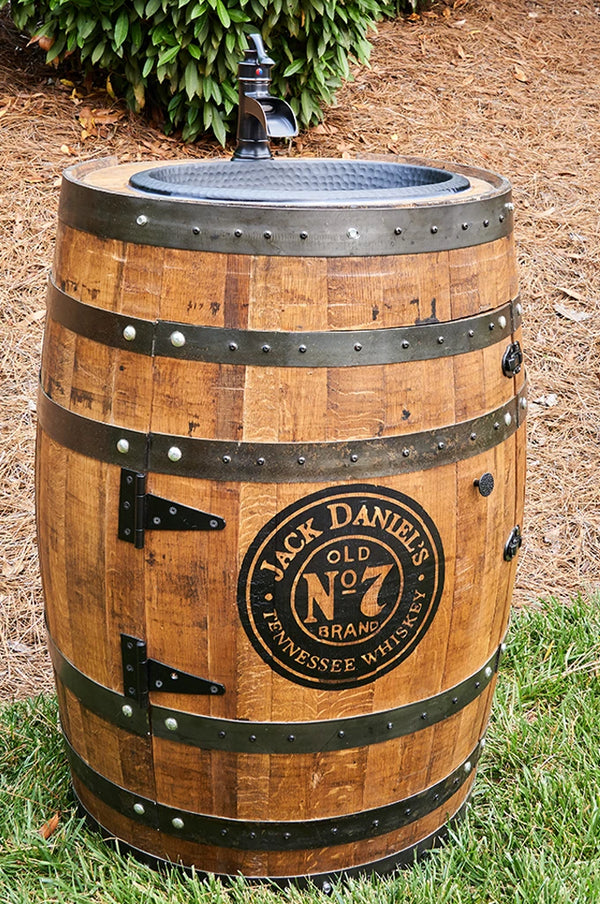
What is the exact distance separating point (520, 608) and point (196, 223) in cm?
254

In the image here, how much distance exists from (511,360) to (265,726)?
42.8 inches

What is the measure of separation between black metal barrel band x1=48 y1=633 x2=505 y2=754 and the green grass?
1.34 feet

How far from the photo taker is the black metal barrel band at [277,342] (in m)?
2.13

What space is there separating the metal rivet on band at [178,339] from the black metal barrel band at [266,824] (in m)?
1.19

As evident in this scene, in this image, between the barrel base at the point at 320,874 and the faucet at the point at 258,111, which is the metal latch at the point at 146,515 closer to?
the barrel base at the point at 320,874

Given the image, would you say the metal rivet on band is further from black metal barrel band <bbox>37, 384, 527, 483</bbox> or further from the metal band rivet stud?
the metal band rivet stud

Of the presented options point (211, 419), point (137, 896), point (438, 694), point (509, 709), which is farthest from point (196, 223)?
point (509, 709)

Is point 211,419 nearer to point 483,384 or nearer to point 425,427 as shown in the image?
point 425,427

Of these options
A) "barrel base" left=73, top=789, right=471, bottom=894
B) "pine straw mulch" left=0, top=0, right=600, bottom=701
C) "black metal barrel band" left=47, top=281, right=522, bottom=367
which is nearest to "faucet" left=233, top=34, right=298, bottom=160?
"black metal barrel band" left=47, top=281, right=522, bottom=367

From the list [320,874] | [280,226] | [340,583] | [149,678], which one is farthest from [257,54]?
[320,874]

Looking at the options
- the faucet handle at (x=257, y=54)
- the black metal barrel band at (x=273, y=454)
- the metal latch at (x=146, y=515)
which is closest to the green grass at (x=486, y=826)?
the metal latch at (x=146, y=515)

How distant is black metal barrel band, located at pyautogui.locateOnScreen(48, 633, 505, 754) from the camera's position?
2336mm

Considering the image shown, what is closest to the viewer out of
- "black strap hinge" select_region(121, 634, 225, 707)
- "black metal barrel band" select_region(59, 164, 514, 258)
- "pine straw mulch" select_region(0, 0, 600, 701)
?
"black metal barrel band" select_region(59, 164, 514, 258)

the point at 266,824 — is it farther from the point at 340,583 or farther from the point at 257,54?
the point at 257,54
